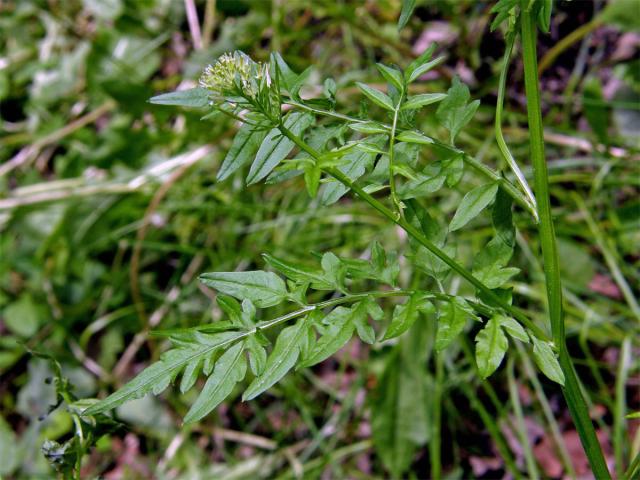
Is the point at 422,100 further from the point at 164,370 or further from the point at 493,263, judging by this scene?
the point at 164,370

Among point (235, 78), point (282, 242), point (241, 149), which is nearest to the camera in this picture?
point (235, 78)

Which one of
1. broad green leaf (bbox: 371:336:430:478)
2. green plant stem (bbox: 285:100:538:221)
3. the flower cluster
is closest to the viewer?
the flower cluster

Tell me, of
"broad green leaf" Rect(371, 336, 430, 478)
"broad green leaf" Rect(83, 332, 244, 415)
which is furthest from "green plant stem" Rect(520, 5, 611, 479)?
"broad green leaf" Rect(371, 336, 430, 478)

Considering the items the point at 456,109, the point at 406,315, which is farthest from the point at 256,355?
the point at 456,109

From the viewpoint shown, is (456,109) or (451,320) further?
(456,109)

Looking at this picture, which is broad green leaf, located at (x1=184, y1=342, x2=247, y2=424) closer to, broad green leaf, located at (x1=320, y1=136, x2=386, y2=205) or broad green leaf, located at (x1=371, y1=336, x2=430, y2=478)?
broad green leaf, located at (x1=320, y1=136, x2=386, y2=205)

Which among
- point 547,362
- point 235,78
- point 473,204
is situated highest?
point 235,78
